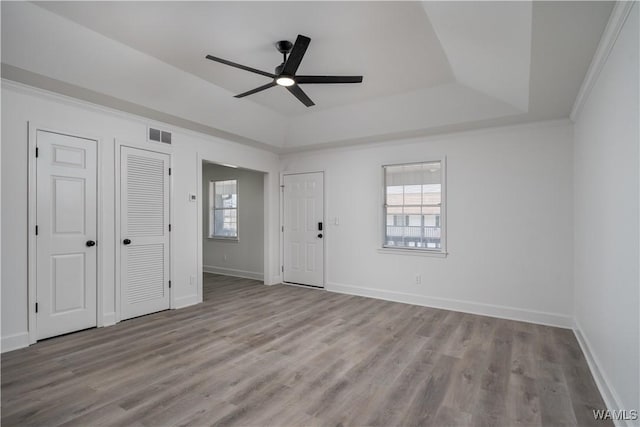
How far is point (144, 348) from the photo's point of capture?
3256 millimetres

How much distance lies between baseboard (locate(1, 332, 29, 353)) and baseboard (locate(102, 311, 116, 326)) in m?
0.73

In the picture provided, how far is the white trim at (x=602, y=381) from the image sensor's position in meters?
2.11

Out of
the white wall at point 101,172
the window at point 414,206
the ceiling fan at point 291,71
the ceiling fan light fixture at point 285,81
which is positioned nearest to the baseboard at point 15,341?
the white wall at point 101,172

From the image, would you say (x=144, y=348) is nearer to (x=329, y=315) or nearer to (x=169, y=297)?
(x=169, y=297)

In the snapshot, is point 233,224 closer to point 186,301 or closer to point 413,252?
point 186,301

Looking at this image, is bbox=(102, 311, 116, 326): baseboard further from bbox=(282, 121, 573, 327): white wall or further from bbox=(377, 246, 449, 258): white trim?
bbox=(377, 246, 449, 258): white trim

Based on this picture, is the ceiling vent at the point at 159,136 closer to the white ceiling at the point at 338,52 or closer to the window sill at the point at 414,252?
the white ceiling at the point at 338,52

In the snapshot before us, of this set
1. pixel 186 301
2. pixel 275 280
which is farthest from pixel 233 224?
pixel 186 301

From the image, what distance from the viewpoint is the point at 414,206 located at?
5.15 metres

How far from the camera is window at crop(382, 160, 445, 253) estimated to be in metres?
4.97

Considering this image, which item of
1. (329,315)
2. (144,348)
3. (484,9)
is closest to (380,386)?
(329,315)

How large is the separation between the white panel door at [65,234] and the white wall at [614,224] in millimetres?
4896

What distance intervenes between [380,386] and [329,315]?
1.88m

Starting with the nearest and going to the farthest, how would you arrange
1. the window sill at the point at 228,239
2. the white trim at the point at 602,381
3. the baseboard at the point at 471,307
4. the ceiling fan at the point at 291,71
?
the white trim at the point at 602,381 < the ceiling fan at the point at 291,71 < the baseboard at the point at 471,307 < the window sill at the point at 228,239
